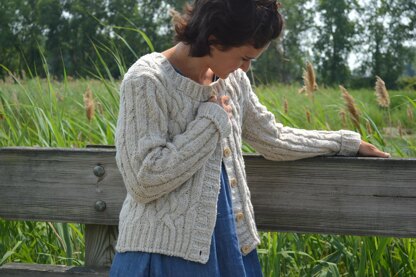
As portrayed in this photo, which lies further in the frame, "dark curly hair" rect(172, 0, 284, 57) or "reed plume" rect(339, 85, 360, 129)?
"reed plume" rect(339, 85, 360, 129)

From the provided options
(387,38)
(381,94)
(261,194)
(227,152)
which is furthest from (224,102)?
(387,38)

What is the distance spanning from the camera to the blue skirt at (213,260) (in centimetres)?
212

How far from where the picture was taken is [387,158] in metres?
2.37

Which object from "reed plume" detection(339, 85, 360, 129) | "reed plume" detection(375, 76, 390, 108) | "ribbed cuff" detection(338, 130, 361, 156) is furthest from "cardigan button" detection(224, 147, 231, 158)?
"reed plume" detection(375, 76, 390, 108)

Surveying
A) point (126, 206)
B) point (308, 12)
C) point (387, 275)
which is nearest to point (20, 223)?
point (126, 206)

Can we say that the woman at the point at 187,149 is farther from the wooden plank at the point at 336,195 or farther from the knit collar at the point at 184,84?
the wooden plank at the point at 336,195

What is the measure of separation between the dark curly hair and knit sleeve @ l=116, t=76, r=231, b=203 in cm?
16

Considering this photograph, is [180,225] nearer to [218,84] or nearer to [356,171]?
[218,84]

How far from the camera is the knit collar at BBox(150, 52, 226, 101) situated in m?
2.18

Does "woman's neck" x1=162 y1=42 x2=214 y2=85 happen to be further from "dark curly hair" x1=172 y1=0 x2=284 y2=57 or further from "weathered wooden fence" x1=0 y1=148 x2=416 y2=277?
"weathered wooden fence" x1=0 y1=148 x2=416 y2=277

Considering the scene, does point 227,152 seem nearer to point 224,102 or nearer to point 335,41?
point 224,102

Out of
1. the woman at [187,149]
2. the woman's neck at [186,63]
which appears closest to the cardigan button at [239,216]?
the woman at [187,149]

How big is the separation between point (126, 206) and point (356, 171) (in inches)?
26.6

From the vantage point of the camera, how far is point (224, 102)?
89.4 inches
